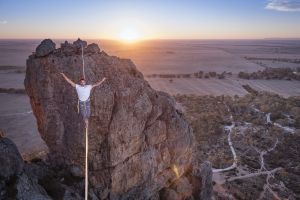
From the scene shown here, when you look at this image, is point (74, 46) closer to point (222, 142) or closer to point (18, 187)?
point (18, 187)

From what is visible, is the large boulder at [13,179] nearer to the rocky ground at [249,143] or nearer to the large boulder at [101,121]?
the large boulder at [101,121]

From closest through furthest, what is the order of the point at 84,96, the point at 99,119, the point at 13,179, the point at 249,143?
the point at 13,179 → the point at 84,96 → the point at 99,119 → the point at 249,143

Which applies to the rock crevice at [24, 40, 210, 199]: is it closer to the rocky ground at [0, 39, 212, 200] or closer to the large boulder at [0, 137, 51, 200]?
the rocky ground at [0, 39, 212, 200]

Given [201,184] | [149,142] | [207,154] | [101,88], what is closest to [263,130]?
[207,154]

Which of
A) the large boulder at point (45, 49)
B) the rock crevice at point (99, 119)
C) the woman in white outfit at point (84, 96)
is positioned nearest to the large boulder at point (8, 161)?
the woman in white outfit at point (84, 96)

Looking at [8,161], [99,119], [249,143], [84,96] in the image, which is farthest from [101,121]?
[249,143]

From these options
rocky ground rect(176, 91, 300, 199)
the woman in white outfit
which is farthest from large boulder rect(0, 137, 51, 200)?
rocky ground rect(176, 91, 300, 199)

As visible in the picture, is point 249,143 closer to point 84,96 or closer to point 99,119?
point 99,119
